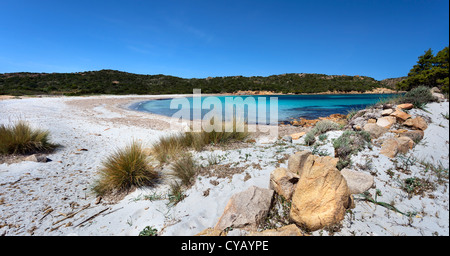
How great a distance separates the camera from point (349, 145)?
11.6 ft

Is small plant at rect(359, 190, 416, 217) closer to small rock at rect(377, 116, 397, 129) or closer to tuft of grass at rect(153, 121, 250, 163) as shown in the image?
small rock at rect(377, 116, 397, 129)

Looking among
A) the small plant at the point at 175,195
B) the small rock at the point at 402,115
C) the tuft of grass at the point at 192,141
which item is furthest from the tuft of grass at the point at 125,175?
the small rock at the point at 402,115

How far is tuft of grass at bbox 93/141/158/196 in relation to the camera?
3.15 meters

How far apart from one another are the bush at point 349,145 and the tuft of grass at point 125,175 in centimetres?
356

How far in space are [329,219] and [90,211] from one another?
3.28 metres

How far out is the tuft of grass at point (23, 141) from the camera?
4.28m

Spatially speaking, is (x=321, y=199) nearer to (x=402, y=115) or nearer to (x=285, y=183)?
(x=285, y=183)

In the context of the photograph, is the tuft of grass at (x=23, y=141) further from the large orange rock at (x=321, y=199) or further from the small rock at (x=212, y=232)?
the large orange rock at (x=321, y=199)

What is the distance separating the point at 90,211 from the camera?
2668mm

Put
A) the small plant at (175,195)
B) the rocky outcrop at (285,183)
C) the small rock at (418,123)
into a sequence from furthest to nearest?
the small rock at (418,123) < the small plant at (175,195) < the rocky outcrop at (285,183)

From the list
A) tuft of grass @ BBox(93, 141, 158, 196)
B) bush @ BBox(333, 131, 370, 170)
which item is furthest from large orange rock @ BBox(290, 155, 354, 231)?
tuft of grass @ BBox(93, 141, 158, 196)

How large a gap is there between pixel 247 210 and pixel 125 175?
238cm

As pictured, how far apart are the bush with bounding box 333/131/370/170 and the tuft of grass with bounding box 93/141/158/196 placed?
356cm

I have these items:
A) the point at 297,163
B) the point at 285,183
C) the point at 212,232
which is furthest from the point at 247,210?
the point at 297,163
